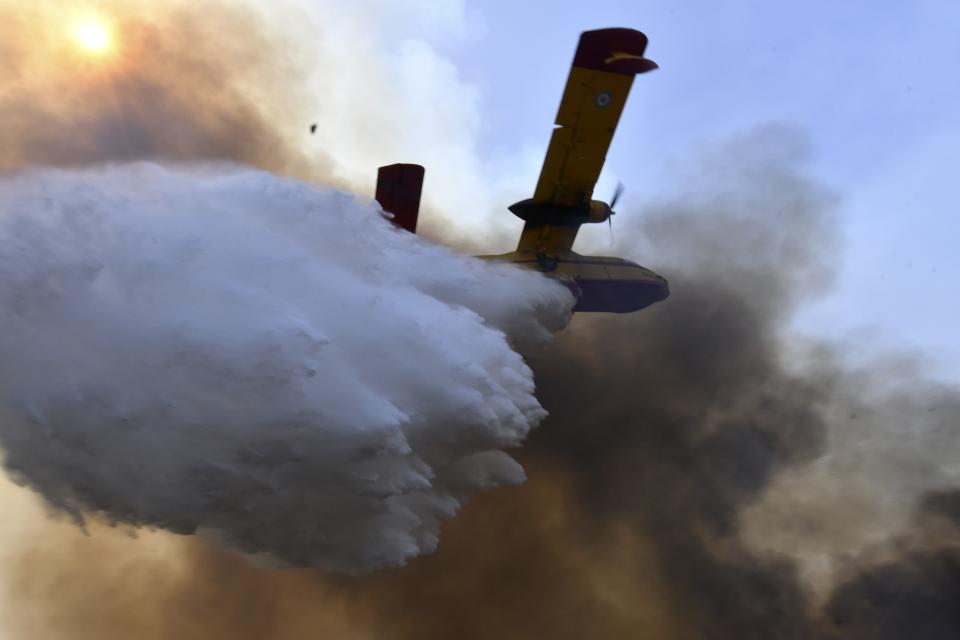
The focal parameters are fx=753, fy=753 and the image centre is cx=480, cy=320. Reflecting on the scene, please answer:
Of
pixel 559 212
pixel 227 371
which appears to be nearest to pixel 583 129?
pixel 559 212

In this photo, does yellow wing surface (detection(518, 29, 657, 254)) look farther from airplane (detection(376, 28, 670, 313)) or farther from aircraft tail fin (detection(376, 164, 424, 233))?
aircraft tail fin (detection(376, 164, 424, 233))

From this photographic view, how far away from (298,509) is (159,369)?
8.16 ft

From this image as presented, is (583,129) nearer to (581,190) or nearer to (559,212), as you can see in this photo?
(581,190)

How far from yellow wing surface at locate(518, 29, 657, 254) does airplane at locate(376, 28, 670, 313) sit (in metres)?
0.02

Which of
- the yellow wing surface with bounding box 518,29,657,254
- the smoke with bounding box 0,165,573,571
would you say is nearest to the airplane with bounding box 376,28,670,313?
the yellow wing surface with bounding box 518,29,657,254

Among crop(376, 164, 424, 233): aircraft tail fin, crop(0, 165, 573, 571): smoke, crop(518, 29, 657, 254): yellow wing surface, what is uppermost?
crop(518, 29, 657, 254): yellow wing surface

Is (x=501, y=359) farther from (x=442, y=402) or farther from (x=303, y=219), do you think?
(x=303, y=219)

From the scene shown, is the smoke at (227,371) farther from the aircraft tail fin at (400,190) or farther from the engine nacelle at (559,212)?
the engine nacelle at (559,212)

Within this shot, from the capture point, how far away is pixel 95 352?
8133 millimetres

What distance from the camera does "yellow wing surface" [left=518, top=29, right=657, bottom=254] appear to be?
12.9 metres

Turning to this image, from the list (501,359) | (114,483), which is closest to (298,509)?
(114,483)

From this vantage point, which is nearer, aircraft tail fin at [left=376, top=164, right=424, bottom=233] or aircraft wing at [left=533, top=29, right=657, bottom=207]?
aircraft wing at [left=533, top=29, right=657, bottom=207]

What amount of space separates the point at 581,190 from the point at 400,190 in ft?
11.8

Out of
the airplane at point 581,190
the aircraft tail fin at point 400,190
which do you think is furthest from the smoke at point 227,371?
the airplane at point 581,190
